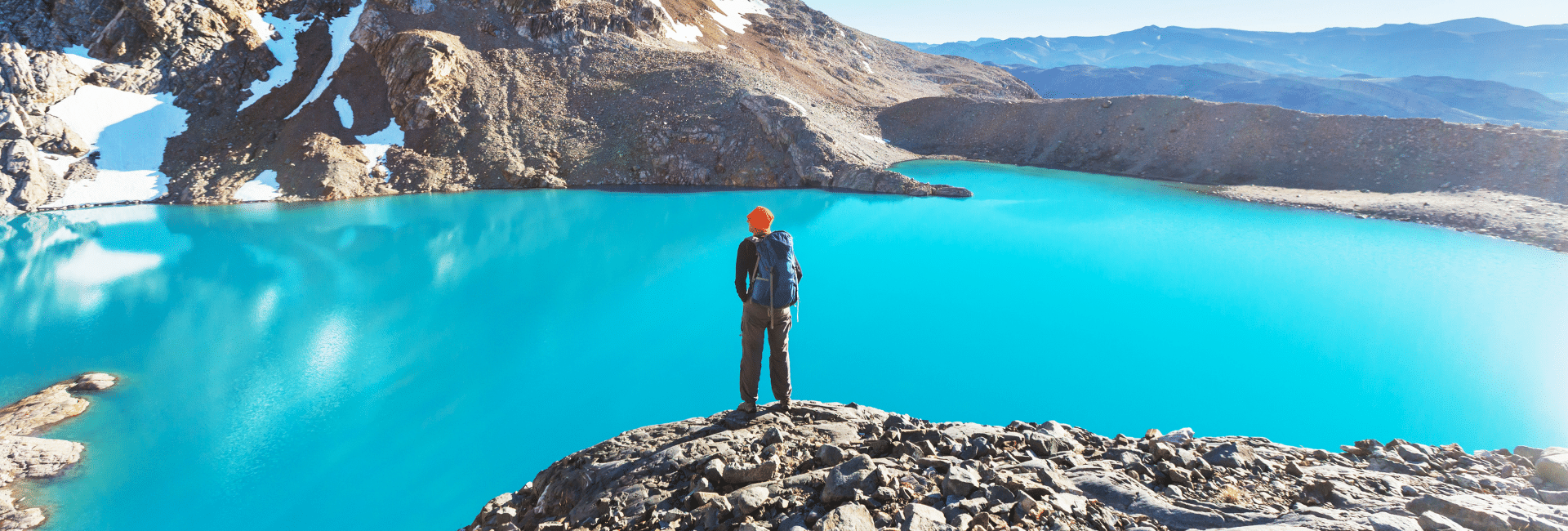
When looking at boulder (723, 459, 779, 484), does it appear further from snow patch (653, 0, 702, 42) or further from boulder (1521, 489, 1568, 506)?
snow patch (653, 0, 702, 42)

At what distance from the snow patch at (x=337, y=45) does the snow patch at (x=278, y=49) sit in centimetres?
135

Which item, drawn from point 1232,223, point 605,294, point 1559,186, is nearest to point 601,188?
point 605,294

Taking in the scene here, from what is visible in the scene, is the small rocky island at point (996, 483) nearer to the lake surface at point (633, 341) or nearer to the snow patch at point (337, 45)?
the lake surface at point (633, 341)

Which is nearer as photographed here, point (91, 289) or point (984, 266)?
point (91, 289)

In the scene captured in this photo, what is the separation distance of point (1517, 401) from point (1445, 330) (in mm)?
3481

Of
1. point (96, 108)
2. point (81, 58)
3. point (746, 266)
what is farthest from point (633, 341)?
point (81, 58)

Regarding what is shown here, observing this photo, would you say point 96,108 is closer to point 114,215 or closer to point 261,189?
point 114,215

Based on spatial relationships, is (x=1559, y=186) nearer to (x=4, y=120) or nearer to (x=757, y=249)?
(x=757, y=249)

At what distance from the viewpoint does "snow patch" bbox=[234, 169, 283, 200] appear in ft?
78.4

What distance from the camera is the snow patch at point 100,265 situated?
1473 cm

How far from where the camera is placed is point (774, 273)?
5383 mm

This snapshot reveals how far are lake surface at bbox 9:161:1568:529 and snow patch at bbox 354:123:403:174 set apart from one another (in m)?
6.90

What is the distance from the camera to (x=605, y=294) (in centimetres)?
1354

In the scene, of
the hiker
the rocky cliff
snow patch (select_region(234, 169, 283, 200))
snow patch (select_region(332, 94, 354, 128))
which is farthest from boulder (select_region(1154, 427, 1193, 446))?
snow patch (select_region(332, 94, 354, 128))
